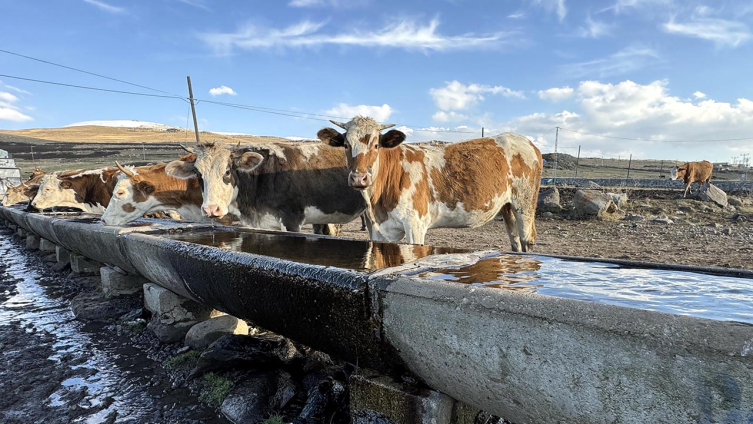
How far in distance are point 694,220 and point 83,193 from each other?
14356mm

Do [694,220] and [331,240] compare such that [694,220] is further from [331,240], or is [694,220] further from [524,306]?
[524,306]

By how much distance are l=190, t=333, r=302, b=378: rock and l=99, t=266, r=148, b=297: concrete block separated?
259 centimetres

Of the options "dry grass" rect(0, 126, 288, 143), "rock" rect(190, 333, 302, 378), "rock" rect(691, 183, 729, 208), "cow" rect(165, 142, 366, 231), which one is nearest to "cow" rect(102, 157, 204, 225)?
"cow" rect(165, 142, 366, 231)

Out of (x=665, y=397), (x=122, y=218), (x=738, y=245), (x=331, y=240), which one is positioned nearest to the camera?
(x=665, y=397)

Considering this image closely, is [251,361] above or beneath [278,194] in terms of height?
beneath

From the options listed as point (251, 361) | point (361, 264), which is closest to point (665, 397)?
point (361, 264)

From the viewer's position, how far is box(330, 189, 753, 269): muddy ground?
22.7 ft

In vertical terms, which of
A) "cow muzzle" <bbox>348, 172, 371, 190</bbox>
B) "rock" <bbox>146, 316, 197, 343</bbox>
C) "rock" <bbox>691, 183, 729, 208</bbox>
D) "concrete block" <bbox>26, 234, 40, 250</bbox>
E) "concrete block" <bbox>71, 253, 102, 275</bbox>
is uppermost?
"cow muzzle" <bbox>348, 172, 371, 190</bbox>

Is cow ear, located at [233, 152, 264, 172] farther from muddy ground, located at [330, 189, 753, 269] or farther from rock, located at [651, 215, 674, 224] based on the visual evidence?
rock, located at [651, 215, 674, 224]

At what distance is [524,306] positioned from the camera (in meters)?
1.36

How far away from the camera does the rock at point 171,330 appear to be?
3662mm

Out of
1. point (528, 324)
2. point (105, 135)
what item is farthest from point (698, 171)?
point (105, 135)

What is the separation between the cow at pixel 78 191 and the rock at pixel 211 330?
294 inches

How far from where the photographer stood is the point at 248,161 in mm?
5410
